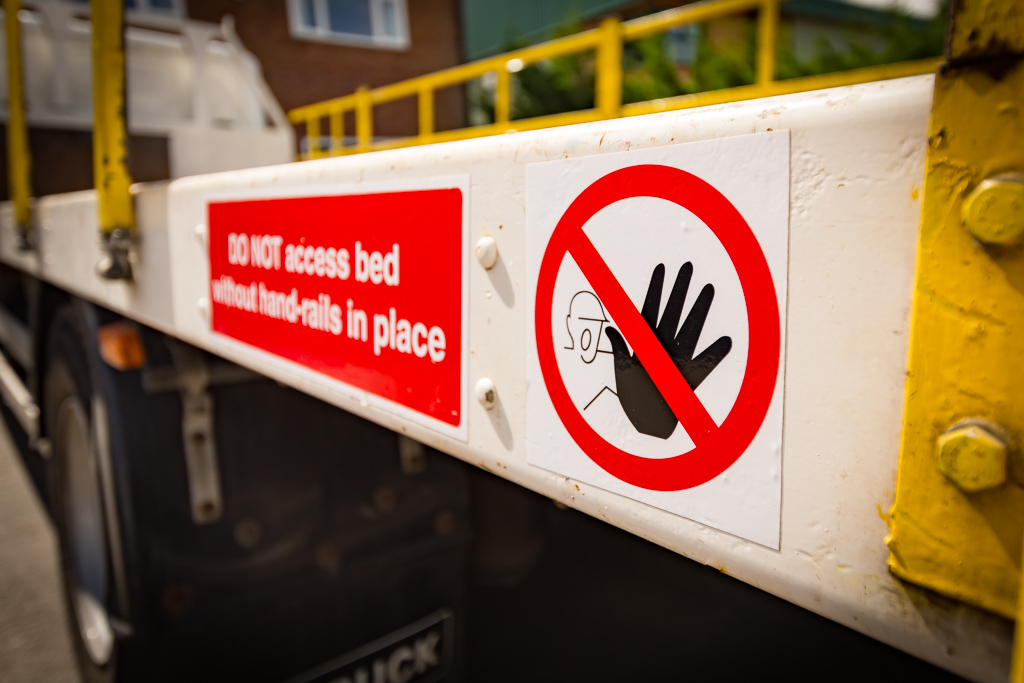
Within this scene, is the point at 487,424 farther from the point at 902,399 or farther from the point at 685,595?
the point at 685,595

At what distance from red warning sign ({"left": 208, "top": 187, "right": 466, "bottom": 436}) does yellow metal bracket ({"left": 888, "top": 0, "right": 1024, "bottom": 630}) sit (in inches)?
19.0

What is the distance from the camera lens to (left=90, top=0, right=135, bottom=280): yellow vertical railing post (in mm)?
1429

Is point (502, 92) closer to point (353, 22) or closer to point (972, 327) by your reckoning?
point (972, 327)

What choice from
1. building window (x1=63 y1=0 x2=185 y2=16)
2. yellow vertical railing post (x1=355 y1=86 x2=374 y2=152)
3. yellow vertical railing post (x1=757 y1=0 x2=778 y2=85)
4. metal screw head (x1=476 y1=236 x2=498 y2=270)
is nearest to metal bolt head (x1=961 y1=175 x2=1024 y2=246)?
metal screw head (x1=476 y1=236 x2=498 y2=270)

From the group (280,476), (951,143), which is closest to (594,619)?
(280,476)

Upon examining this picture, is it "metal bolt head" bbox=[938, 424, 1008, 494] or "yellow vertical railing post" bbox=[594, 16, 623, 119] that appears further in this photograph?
"yellow vertical railing post" bbox=[594, 16, 623, 119]

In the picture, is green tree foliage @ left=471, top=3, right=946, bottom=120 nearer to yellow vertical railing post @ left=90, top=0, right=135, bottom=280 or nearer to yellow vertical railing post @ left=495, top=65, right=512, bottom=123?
yellow vertical railing post @ left=495, top=65, right=512, bottom=123

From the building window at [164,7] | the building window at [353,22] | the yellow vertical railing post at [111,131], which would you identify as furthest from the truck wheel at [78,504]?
the building window at [353,22]

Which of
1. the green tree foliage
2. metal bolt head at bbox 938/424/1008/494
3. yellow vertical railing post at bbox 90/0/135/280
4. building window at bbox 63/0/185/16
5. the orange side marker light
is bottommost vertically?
the orange side marker light

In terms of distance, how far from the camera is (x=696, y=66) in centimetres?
967

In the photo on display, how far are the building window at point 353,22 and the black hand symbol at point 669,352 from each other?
14.3 metres

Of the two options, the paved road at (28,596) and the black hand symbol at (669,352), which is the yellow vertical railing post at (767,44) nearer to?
the black hand symbol at (669,352)

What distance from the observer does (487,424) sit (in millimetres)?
808

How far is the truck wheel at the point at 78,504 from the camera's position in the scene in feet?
6.46
